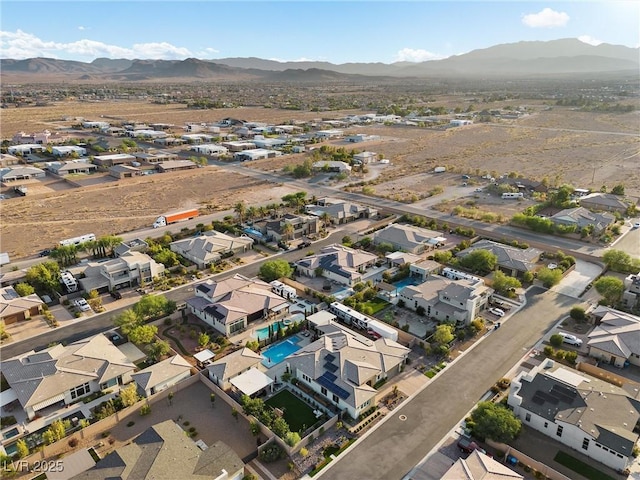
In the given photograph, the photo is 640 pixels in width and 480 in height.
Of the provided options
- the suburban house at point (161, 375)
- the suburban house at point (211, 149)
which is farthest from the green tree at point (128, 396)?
the suburban house at point (211, 149)

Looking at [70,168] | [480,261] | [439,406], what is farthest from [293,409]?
[70,168]

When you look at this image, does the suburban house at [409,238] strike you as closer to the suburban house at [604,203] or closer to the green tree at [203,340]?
the green tree at [203,340]

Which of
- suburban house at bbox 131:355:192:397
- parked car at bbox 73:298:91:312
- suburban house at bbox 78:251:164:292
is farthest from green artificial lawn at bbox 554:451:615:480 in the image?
parked car at bbox 73:298:91:312

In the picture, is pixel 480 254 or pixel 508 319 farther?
pixel 480 254

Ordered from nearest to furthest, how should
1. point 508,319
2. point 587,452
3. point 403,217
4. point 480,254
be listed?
point 587,452 < point 508,319 < point 480,254 < point 403,217

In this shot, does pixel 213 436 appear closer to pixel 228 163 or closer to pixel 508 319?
pixel 508 319

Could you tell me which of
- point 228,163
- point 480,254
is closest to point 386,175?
point 228,163

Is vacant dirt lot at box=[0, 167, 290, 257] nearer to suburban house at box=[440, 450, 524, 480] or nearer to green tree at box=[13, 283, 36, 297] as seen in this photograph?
green tree at box=[13, 283, 36, 297]

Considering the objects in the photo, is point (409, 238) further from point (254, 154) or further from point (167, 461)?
point (254, 154)

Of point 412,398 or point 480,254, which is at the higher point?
point 480,254
